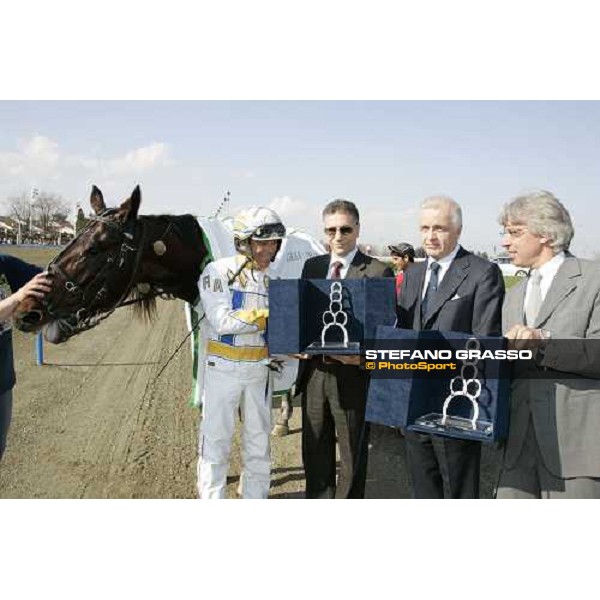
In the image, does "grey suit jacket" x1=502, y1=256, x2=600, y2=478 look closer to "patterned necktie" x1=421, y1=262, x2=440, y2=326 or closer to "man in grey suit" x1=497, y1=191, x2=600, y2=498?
"man in grey suit" x1=497, y1=191, x2=600, y2=498

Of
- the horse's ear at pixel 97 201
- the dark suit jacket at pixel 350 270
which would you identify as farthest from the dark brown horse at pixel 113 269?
the dark suit jacket at pixel 350 270

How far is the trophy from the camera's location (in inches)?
110

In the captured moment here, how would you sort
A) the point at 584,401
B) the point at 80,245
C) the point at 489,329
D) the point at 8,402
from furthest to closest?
→ the point at 80,245, the point at 8,402, the point at 489,329, the point at 584,401

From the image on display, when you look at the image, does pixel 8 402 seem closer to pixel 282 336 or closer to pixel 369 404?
pixel 282 336

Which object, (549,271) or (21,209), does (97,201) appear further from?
(549,271)

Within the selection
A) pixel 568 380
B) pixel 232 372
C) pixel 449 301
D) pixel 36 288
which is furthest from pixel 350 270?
pixel 36 288

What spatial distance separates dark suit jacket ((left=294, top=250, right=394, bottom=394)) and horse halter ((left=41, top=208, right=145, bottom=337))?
1200 mm

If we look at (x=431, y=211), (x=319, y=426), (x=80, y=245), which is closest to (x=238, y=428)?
(x=319, y=426)

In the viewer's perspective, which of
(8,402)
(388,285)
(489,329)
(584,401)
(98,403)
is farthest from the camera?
(98,403)

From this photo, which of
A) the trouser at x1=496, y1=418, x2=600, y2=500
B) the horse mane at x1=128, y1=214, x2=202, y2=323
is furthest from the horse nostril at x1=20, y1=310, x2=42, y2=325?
the trouser at x1=496, y1=418, x2=600, y2=500

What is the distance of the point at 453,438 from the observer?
8.75 feet

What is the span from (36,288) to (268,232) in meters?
1.36

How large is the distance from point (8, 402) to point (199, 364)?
123cm

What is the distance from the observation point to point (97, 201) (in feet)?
10.8
